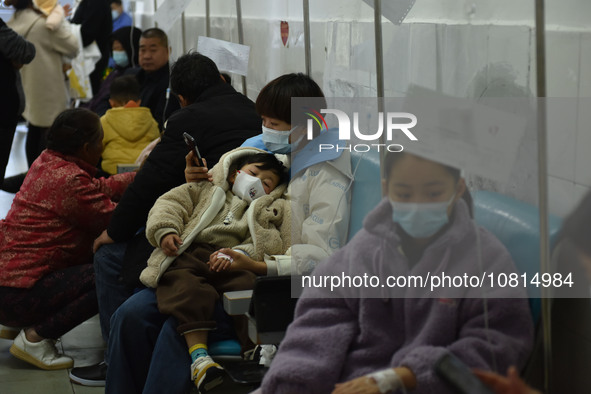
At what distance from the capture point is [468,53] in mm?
2029

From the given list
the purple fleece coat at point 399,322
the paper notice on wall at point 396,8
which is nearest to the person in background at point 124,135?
the paper notice on wall at point 396,8

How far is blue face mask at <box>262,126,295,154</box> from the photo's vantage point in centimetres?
241

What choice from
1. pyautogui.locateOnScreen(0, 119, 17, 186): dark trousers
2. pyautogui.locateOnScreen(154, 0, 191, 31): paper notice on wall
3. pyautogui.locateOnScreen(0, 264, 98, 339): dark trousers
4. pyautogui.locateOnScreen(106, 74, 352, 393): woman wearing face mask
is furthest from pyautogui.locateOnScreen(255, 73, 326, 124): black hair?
pyautogui.locateOnScreen(0, 119, 17, 186): dark trousers

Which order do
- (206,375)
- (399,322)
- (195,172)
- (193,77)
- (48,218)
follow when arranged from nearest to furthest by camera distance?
(399,322) → (206,375) → (195,172) → (48,218) → (193,77)

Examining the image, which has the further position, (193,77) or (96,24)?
(96,24)

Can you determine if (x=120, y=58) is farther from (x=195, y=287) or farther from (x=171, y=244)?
(x=195, y=287)

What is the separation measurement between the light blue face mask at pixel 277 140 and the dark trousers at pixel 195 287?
0.37 meters

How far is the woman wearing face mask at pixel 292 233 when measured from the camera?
1809mm

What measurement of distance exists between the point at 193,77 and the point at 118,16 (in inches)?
206

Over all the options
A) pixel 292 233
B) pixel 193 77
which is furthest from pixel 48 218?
pixel 292 233

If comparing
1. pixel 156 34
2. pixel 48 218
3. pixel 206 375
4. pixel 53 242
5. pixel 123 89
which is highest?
pixel 156 34

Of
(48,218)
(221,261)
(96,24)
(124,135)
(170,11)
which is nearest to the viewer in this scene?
(221,261)

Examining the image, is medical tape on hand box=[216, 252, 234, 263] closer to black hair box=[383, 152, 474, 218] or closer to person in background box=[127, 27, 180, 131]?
black hair box=[383, 152, 474, 218]

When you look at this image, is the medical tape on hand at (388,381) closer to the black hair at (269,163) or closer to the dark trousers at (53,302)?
the black hair at (269,163)
